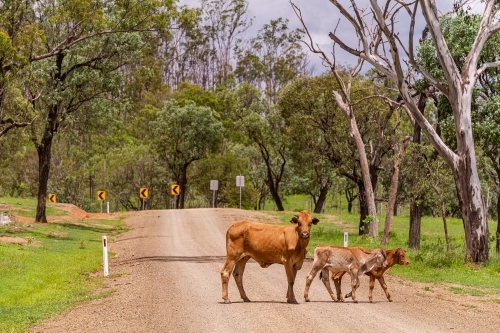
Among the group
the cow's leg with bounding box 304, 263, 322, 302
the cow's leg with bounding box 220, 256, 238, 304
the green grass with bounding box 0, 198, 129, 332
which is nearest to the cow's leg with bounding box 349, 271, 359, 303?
the cow's leg with bounding box 304, 263, 322, 302

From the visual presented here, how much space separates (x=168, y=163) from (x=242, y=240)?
55.0m

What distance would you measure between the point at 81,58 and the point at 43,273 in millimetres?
18589

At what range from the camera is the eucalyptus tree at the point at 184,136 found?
6925cm

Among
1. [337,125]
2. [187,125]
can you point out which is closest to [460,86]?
[337,125]

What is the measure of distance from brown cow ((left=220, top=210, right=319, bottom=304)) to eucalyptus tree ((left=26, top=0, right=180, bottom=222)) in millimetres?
21261

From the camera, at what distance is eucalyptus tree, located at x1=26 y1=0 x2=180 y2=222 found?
3516 centimetres

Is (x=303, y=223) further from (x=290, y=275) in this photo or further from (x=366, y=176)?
(x=366, y=176)

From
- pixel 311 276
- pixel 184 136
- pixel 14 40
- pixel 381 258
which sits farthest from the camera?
pixel 184 136

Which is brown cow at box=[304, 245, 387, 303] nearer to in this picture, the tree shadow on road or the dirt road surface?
the dirt road surface

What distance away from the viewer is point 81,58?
3944 centimetres

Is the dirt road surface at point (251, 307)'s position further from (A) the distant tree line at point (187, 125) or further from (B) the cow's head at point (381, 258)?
(A) the distant tree line at point (187, 125)

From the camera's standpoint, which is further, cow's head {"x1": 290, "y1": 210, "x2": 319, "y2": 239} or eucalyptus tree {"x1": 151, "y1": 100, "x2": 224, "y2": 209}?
eucalyptus tree {"x1": 151, "y1": 100, "x2": 224, "y2": 209}

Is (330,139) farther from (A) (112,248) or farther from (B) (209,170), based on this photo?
(B) (209,170)

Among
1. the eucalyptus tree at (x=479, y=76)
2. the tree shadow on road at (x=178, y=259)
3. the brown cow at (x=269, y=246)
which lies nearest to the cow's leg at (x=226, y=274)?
the brown cow at (x=269, y=246)
